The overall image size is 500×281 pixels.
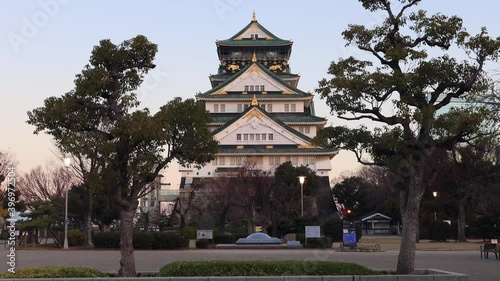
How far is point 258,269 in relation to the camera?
50.3 ft

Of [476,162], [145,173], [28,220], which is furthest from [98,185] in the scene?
[476,162]

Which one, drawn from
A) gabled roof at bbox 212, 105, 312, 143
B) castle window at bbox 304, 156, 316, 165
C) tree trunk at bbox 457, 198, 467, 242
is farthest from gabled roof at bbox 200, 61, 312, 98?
tree trunk at bbox 457, 198, 467, 242

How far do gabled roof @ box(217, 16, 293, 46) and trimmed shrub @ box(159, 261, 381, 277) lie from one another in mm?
66440

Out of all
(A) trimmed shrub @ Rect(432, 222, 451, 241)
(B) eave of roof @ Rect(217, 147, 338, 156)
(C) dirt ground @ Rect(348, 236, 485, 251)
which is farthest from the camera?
(B) eave of roof @ Rect(217, 147, 338, 156)

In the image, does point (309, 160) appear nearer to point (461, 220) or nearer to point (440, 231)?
point (440, 231)

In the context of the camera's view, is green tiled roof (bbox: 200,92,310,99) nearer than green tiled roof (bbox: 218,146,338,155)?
No

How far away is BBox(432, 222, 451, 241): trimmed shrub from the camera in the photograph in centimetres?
4928

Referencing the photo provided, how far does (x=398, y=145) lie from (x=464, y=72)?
2490mm

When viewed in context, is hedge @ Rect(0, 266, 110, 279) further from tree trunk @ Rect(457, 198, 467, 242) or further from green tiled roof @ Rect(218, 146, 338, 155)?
green tiled roof @ Rect(218, 146, 338, 155)

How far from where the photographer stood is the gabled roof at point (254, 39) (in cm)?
8100

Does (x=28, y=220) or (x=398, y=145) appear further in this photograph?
(x=28, y=220)

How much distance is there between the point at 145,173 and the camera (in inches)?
638

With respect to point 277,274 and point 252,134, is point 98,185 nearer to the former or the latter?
point 277,274

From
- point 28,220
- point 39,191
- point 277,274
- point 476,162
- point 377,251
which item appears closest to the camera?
point 277,274
